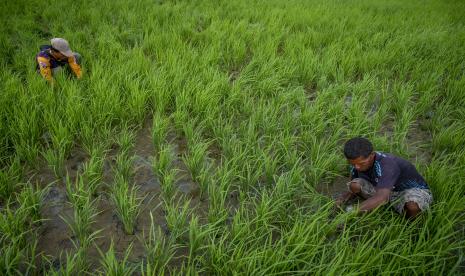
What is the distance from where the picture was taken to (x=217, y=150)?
8.09ft

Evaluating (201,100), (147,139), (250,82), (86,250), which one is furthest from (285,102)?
(86,250)

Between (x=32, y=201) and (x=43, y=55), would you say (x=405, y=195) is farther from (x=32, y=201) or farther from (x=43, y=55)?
(x=43, y=55)

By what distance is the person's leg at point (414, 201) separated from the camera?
175 centimetres

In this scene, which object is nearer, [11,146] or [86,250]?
[86,250]

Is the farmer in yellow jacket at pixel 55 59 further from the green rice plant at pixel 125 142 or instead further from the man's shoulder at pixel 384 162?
the man's shoulder at pixel 384 162

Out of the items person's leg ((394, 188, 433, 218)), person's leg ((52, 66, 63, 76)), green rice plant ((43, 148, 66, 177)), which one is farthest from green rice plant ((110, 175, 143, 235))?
person's leg ((52, 66, 63, 76))

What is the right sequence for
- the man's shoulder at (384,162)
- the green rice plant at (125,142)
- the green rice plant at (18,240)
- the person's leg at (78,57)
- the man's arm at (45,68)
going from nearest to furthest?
the green rice plant at (18,240) → the man's shoulder at (384,162) → the green rice plant at (125,142) → the man's arm at (45,68) → the person's leg at (78,57)

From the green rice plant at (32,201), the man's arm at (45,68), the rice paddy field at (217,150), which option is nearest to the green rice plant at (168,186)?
the rice paddy field at (217,150)

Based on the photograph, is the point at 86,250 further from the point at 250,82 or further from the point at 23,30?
the point at 23,30

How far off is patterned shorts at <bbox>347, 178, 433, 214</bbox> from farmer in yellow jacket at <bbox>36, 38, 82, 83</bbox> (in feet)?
9.41

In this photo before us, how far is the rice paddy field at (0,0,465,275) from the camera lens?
155cm

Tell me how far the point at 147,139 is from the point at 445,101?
317cm

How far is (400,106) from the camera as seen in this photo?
2.96 meters

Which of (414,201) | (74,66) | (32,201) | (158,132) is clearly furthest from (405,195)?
(74,66)
